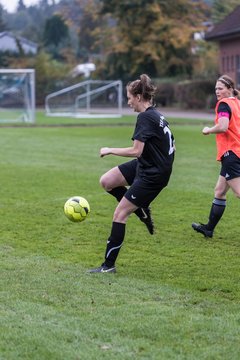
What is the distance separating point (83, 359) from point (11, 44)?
314 ft

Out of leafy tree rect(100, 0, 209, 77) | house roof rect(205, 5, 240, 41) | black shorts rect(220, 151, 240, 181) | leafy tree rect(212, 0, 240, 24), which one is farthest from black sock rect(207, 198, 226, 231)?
leafy tree rect(212, 0, 240, 24)

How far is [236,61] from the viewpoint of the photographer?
4834 cm

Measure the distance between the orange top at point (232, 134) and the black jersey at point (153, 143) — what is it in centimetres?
147

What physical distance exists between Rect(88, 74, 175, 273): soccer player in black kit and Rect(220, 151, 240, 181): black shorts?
1.54m

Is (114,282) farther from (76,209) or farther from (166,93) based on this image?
(166,93)

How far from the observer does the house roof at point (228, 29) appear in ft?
152

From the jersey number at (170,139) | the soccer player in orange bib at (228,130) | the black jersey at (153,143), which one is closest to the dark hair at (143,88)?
the black jersey at (153,143)

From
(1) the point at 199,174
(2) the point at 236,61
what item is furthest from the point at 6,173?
(2) the point at 236,61

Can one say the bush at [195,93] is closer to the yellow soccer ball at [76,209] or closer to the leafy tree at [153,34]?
the leafy tree at [153,34]

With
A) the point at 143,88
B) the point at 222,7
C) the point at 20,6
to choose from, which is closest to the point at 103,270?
the point at 143,88

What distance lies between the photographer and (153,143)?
7.41 m

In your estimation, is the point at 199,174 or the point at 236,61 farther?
the point at 236,61

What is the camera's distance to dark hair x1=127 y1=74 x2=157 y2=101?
7.35m

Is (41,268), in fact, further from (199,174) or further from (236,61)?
(236,61)
